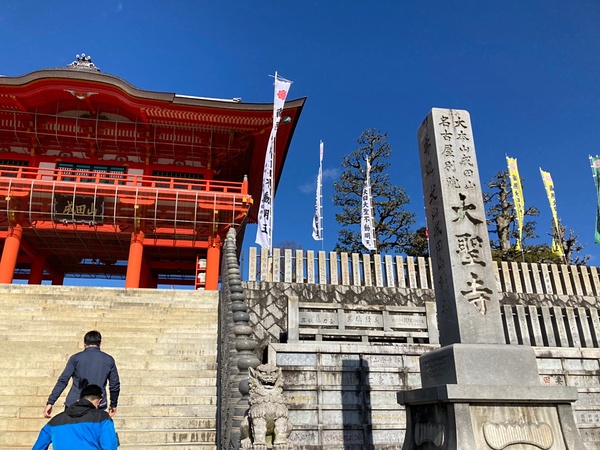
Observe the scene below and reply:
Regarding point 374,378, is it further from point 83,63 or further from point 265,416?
point 83,63

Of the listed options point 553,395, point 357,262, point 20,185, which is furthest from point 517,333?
point 20,185

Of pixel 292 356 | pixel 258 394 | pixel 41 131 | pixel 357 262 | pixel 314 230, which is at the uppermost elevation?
pixel 41 131

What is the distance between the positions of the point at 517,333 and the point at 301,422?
484cm

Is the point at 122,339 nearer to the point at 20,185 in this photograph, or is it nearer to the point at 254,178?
the point at 20,185

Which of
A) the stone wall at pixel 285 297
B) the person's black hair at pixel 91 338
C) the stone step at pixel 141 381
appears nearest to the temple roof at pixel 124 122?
the stone wall at pixel 285 297

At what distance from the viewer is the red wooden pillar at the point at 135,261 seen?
13352mm

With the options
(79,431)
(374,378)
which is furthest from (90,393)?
(374,378)

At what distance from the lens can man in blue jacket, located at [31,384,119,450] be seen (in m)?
2.67

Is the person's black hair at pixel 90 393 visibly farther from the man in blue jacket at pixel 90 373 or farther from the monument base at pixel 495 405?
the monument base at pixel 495 405

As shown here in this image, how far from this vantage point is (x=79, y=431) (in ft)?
8.82

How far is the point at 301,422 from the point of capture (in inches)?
270

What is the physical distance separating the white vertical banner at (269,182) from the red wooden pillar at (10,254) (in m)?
7.42

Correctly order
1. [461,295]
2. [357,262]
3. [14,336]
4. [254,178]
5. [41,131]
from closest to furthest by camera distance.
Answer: [461,295], [14,336], [357,262], [41,131], [254,178]

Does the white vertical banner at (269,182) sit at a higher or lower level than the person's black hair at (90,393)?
higher
